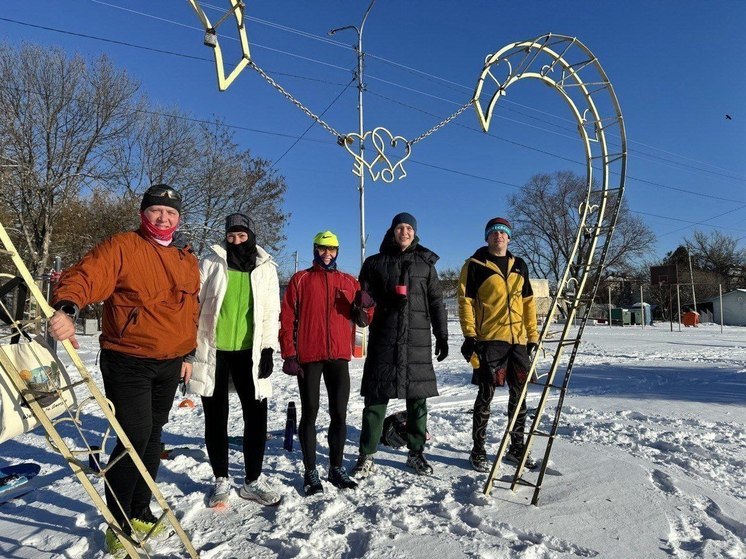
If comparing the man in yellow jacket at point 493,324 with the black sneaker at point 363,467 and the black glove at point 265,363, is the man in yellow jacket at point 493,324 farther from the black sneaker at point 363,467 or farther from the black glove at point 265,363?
the black glove at point 265,363

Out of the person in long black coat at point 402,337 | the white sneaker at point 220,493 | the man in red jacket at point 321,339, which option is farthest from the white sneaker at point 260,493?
the person in long black coat at point 402,337

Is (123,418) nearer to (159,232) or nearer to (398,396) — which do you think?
(159,232)

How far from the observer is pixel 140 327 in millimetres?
2570

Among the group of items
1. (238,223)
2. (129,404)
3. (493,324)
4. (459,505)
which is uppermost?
(238,223)

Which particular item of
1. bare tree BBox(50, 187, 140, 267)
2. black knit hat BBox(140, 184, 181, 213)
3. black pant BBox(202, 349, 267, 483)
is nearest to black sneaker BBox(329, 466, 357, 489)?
black pant BBox(202, 349, 267, 483)

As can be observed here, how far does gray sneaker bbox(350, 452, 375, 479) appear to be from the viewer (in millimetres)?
3688

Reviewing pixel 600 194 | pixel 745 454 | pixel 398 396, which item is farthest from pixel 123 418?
pixel 745 454

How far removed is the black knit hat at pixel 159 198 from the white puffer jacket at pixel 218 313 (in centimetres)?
57

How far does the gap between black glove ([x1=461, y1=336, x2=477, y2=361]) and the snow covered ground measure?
2.97 feet

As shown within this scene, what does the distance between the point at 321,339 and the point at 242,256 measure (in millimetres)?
805

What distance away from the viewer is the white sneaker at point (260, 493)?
3.17m

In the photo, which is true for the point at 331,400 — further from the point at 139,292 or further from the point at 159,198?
the point at 159,198

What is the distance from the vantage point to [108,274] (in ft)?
8.00

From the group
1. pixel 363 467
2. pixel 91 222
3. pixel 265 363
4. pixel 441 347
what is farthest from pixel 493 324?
pixel 91 222
